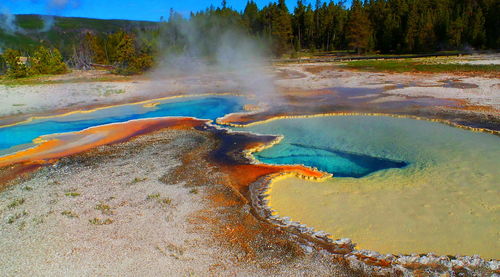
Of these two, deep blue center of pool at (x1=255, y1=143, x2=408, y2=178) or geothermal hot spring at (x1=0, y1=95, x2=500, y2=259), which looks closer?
geothermal hot spring at (x1=0, y1=95, x2=500, y2=259)

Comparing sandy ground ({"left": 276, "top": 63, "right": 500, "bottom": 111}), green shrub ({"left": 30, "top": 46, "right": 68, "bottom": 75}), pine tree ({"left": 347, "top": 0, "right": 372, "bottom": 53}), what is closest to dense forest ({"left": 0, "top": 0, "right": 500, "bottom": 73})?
pine tree ({"left": 347, "top": 0, "right": 372, "bottom": 53})

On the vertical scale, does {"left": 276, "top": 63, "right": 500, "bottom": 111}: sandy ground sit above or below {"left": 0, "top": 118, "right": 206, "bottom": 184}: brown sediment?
above

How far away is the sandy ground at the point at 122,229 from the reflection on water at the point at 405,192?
1.07 meters

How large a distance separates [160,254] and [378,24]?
135 ft

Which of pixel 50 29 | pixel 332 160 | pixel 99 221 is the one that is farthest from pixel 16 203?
pixel 50 29

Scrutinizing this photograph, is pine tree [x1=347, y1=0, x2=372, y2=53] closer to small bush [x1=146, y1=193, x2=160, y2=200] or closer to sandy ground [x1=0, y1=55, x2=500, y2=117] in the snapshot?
sandy ground [x1=0, y1=55, x2=500, y2=117]

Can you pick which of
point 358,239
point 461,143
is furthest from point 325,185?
point 461,143

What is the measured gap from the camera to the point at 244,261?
404 cm

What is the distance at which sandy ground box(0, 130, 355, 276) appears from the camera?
3941mm

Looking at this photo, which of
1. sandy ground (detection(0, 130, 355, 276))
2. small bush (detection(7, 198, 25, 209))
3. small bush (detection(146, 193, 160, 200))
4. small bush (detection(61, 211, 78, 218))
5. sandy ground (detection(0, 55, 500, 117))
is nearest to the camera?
sandy ground (detection(0, 130, 355, 276))

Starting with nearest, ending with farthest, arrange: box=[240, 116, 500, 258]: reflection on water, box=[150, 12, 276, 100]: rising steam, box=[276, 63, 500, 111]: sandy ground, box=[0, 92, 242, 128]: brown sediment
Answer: box=[240, 116, 500, 258]: reflection on water → box=[0, 92, 242, 128]: brown sediment → box=[276, 63, 500, 111]: sandy ground → box=[150, 12, 276, 100]: rising steam

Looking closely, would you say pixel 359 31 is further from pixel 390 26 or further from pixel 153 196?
pixel 153 196

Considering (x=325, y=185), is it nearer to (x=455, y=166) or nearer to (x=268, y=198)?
(x=268, y=198)

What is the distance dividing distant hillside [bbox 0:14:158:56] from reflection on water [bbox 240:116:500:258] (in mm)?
60150
